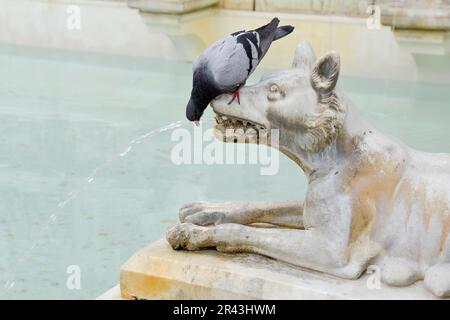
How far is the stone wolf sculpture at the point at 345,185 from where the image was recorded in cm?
300

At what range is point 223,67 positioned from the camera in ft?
9.78

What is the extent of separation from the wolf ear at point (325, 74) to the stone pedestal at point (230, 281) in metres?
0.53

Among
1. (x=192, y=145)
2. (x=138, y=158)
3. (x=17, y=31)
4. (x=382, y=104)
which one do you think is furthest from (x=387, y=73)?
(x=17, y=31)

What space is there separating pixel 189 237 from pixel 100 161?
2857 mm

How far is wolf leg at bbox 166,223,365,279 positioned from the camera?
3.03 meters

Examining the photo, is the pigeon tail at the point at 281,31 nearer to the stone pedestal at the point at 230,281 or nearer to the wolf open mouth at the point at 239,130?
the wolf open mouth at the point at 239,130

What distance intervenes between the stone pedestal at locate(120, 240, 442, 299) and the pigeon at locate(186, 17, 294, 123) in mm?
435

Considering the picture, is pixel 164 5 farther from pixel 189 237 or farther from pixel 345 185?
pixel 345 185

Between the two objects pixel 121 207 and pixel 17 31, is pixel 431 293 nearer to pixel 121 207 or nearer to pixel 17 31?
pixel 121 207

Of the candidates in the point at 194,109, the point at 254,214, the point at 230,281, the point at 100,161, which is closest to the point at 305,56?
the point at 194,109

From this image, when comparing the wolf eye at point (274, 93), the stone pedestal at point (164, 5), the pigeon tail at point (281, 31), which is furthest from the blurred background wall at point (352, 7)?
the wolf eye at point (274, 93)

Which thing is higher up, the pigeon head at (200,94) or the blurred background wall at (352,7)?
the pigeon head at (200,94)

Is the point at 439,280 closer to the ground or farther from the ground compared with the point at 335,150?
closer to the ground
